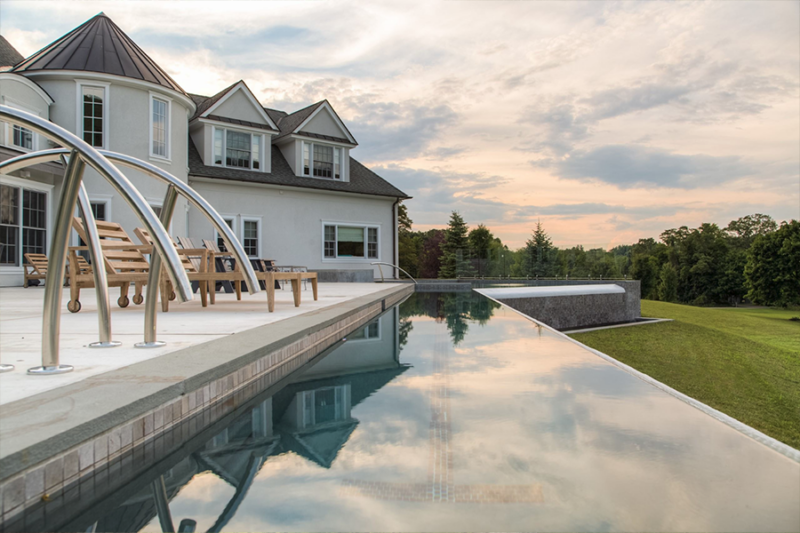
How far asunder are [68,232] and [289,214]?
15663mm

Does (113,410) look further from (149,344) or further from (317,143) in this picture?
(317,143)

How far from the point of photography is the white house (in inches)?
484

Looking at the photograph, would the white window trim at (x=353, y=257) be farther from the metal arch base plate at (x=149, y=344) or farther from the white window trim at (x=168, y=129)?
the metal arch base plate at (x=149, y=344)

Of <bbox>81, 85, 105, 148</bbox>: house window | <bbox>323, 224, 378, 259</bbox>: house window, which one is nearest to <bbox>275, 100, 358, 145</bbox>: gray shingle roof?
<bbox>323, 224, 378, 259</bbox>: house window

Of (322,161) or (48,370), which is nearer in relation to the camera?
(48,370)

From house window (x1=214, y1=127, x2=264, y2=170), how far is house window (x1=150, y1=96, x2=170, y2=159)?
2832 mm

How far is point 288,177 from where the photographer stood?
725 inches

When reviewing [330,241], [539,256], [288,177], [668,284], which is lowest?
[668,284]

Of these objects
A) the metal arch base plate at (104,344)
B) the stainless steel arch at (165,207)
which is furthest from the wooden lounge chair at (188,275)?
the metal arch base plate at (104,344)

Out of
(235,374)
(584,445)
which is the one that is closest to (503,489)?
(584,445)

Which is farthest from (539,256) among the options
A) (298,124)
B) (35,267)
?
(35,267)

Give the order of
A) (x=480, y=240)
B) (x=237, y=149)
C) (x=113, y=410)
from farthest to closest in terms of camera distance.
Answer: (x=480, y=240)
(x=237, y=149)
(x=113, y=410)

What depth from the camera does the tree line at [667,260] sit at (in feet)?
118

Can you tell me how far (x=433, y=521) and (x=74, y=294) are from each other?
5.87 metres
